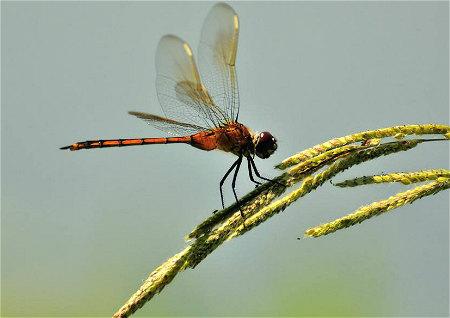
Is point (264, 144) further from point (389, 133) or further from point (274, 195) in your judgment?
point (389, 133)

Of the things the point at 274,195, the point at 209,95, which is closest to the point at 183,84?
the point at 209,95

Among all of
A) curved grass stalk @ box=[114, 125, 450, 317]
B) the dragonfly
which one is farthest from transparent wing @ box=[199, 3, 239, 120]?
curved grass stalk @ box=[114, 125, 450, 317]

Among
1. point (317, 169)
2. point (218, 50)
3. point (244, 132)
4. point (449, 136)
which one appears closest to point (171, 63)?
point (218, 50)

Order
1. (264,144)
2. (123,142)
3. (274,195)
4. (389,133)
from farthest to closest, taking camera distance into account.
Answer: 1. (123,142)
2. (264,144)
3. (274,195)
4. (389,133)

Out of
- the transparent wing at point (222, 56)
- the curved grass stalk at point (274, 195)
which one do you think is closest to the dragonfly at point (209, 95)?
the transparent wing at point (222, 56)

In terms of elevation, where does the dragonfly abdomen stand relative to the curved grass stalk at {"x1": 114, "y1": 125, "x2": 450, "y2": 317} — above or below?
above

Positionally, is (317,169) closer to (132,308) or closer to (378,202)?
(378,202)

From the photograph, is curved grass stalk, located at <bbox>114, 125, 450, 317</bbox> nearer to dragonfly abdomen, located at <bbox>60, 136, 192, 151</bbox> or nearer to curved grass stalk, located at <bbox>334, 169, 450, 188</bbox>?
curved grass stalk, located at <bbox>334, 169, 450, 188</bbox>
